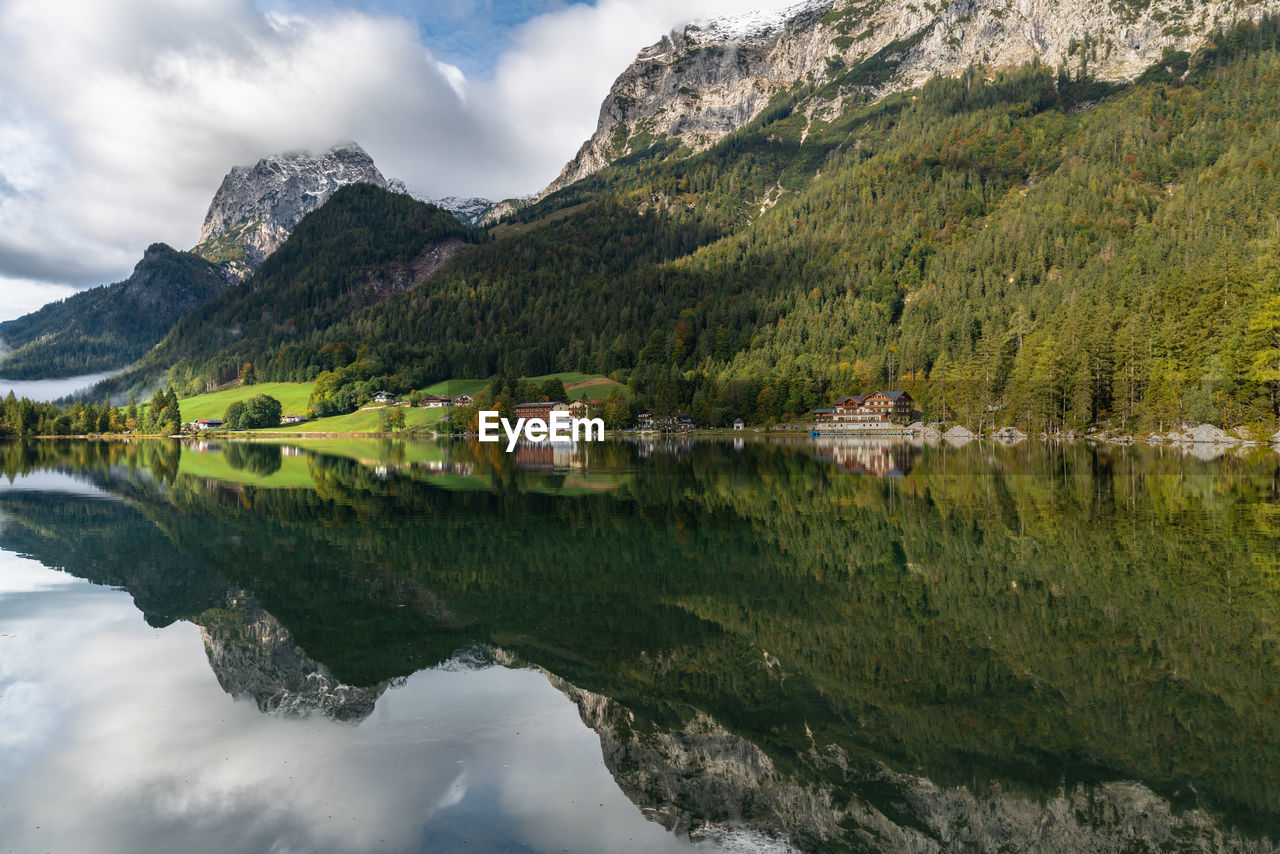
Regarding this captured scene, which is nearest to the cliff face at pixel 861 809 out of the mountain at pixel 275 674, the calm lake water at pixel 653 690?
the calm lake water at pixel 653 690

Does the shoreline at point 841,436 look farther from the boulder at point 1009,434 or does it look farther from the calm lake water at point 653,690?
the calm lake water at point 653,690

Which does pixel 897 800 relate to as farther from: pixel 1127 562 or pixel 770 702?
pixel 1127 562

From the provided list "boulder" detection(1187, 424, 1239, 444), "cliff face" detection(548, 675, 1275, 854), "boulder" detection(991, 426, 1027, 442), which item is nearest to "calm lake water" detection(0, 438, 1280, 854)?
"cliff face" detection(548, 675, 1275, 854)

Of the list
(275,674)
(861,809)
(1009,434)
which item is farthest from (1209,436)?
(275,674)

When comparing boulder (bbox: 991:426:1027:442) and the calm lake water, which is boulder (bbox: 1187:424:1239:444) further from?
the calm lake water

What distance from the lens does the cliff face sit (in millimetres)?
8078

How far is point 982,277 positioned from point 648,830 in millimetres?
193749

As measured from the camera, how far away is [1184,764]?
9172 mm

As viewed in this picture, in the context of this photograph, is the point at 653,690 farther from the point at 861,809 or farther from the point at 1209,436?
the point at 1209,436

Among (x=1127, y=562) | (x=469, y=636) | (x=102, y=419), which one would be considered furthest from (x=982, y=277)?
(x=102, y=419)

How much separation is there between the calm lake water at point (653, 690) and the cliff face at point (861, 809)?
0.04m

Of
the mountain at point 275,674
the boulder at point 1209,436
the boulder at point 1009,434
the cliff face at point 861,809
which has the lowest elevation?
the boulder at point 1009,434

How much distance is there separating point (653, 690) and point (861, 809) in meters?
4.11

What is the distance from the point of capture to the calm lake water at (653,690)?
8.54m
